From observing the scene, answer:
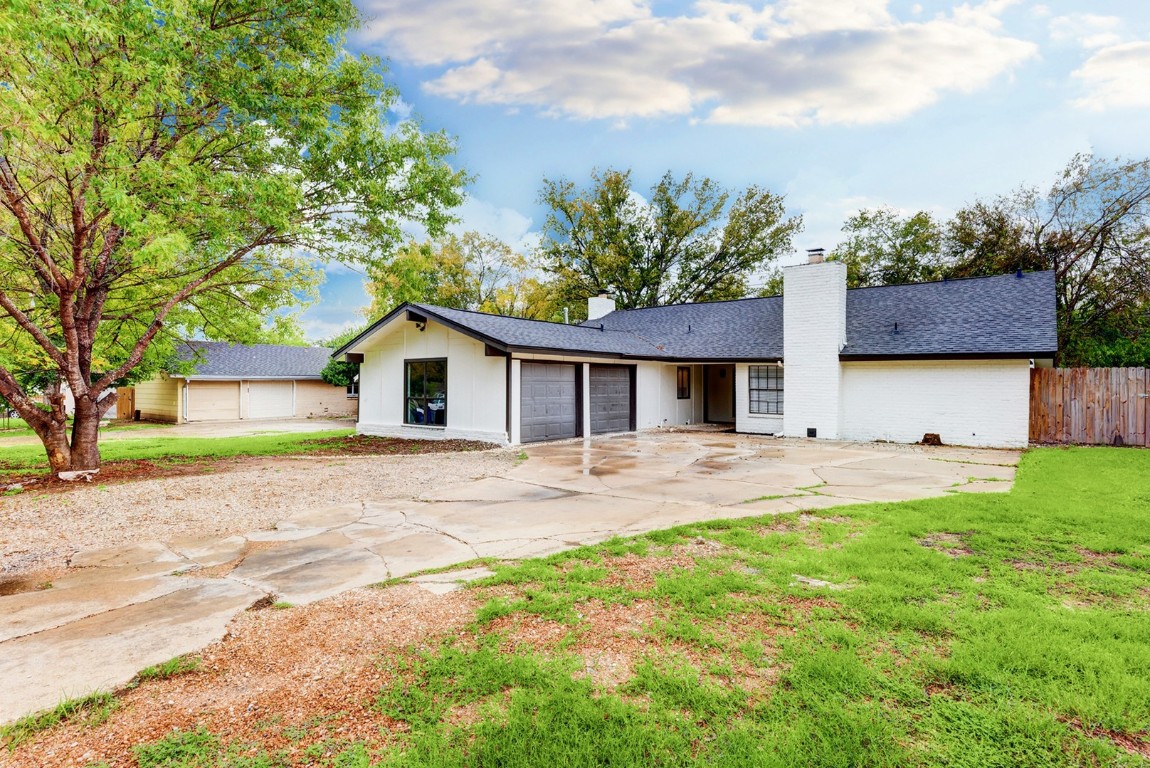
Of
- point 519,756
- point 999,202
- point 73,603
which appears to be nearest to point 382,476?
point 73,603

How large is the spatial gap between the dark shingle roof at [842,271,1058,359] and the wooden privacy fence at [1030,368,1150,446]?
1.65 meters

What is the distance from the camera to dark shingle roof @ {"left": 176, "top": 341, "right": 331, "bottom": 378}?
25.2m

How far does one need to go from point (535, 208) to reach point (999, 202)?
78.7 feet

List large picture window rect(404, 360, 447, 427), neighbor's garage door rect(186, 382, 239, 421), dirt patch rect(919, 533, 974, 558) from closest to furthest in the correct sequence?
1. dirt patch rect(919, 533, 974, 558)
2. large picture window rect(404, 360, 447, 427)
3. neighbor's garage door rect(186, 382, 239, 421)

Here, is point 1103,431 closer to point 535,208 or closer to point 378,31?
point 378,31

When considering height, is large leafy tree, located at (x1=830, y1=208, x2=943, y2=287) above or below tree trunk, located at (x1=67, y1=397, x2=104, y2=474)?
above

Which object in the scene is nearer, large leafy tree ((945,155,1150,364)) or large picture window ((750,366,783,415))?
large picture window ((750,366,783,415))

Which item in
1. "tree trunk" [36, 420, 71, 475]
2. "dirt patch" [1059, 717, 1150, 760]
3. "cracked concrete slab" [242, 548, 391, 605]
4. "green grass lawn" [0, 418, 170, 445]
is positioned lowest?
"green grass lawn" [0, 418, 170, 445]

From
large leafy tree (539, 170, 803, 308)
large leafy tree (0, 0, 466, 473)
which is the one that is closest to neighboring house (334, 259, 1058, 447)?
large leafy tree (0, 0, 466, 473)

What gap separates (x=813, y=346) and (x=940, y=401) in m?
3.31

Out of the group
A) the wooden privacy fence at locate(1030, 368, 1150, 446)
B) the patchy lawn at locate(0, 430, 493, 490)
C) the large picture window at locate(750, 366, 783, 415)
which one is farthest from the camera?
the large picture window at locate(750, 366, 783, 415)

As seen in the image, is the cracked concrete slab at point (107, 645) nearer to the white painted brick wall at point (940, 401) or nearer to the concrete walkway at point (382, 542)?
the concrete walkway at point (382, 542)

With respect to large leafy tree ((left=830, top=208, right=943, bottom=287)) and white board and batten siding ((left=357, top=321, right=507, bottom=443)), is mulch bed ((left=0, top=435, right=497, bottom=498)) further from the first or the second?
large leafy tree ((left=830, top=208, right=943, bottom=287))

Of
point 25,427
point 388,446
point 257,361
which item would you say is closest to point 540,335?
point 388,446
